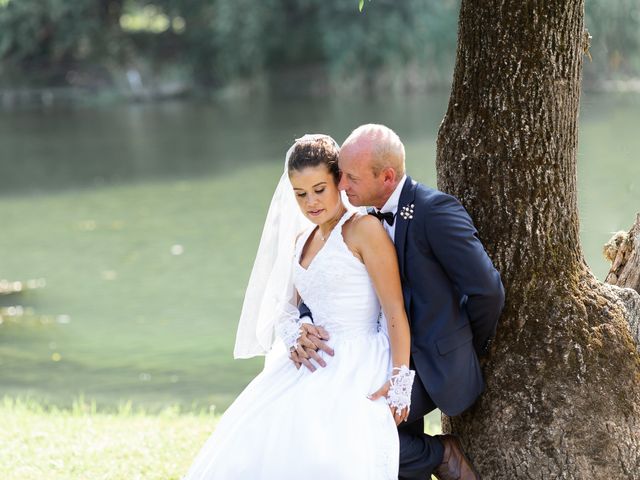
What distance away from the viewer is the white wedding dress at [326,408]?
139 inches

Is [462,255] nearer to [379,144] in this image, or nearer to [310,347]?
[379,144]

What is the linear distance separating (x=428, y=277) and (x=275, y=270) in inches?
29.0

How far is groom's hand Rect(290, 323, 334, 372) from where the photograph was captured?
376 cm

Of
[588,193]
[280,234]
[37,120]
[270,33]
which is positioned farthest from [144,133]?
[280,234]

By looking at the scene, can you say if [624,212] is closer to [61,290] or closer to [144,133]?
[61,290]

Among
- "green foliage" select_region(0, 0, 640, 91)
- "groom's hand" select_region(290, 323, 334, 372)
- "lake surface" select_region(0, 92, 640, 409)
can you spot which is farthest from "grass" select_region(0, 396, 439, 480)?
"green foliage" select_region(0, 0, 640, 91)

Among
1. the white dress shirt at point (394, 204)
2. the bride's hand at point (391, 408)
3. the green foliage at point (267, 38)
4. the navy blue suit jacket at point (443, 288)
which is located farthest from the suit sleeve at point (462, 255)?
the green foliage at point (267, 38)

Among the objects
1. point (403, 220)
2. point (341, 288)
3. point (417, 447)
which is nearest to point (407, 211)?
point (403, 220)

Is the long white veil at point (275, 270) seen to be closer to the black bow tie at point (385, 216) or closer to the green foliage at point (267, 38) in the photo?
the black bow tie at point (385, 216)

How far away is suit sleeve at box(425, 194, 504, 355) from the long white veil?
2.15 feet

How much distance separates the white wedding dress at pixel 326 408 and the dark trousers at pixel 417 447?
5.6 inches

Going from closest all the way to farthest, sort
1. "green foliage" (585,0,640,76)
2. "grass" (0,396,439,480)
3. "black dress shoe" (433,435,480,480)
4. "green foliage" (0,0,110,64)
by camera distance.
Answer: "black dress shoe" (433,435,480,480) → "grass" (0,396,439,480) → "green foliage" (585,0,640,76) → "green foliage" (0,0,110,64)

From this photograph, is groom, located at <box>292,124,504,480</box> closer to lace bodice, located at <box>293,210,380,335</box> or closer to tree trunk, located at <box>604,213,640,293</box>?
lace bodice, located at <box>293,210,380,335</box>

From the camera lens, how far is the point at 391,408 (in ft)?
11.9
